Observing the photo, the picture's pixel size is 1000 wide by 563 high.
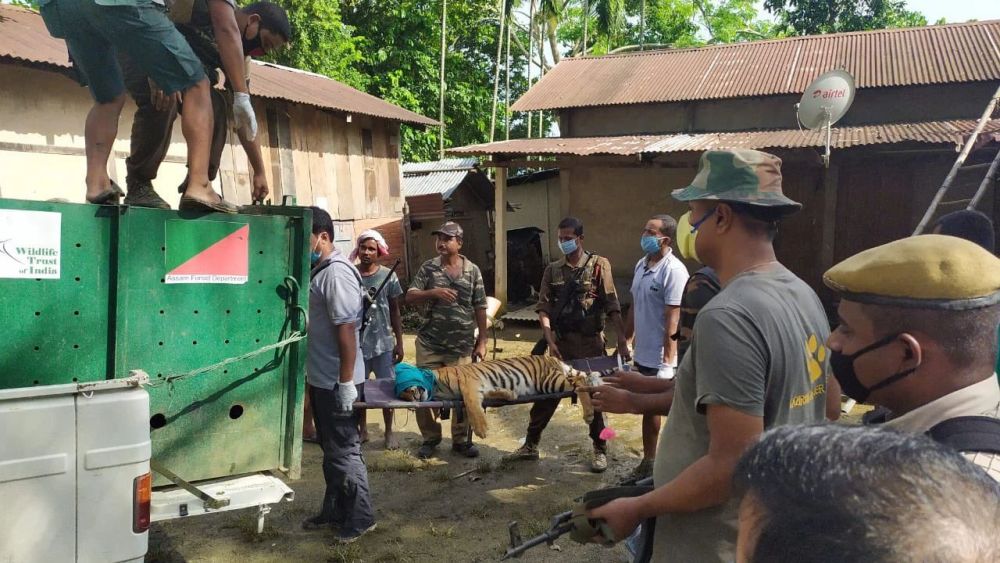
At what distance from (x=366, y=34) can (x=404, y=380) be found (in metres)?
18.7

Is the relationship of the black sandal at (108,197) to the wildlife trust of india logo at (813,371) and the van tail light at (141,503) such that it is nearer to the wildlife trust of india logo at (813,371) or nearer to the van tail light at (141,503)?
the van tail light at (141,503)

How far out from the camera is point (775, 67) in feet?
42.2

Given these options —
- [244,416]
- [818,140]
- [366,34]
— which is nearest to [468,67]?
[366,34]

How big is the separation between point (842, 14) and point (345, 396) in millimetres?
21494

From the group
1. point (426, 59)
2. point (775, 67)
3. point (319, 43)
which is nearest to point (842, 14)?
point (775, 67)

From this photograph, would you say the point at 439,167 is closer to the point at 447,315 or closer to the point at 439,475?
the point at 447,315

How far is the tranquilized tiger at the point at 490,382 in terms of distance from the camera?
4.62 m

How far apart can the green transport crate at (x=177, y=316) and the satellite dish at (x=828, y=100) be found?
26.1 ft

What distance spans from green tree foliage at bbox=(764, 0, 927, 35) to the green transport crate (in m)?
21.3

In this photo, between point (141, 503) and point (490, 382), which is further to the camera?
point (490, 382)

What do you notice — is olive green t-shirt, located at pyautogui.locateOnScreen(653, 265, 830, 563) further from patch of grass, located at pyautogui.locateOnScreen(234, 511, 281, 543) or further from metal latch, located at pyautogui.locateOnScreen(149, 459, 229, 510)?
patch of grass, located at pyautogui.locateOnScreen(234, 511, 281, 543)

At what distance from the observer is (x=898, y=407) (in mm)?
1324

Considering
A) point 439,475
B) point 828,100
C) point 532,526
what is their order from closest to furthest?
point 532,526
point 439,475
point 828,100

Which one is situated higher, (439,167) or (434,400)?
(439,167)
